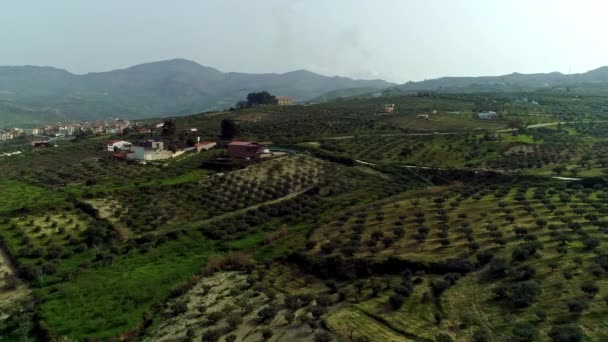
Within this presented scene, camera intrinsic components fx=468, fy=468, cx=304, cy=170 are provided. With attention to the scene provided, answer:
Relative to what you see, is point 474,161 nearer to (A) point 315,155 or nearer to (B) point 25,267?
(A) point 315,155

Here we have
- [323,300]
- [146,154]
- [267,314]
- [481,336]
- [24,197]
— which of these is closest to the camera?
[481,336]

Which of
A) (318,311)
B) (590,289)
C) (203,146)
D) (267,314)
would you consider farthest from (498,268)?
(203,146)

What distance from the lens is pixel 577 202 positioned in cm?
4172

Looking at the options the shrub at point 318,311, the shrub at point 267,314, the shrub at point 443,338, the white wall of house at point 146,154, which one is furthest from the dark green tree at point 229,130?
the shrub at point 443,338

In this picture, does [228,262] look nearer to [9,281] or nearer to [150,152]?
[9,281]

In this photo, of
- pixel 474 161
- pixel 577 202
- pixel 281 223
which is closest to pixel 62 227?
pixel 281 223

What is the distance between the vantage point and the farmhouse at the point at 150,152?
74.4 metres

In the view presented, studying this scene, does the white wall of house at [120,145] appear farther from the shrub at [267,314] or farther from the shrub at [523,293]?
the shrub at [523,293]

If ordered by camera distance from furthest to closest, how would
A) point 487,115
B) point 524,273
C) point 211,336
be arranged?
point 487,115 → point 524,273 → point 211,336

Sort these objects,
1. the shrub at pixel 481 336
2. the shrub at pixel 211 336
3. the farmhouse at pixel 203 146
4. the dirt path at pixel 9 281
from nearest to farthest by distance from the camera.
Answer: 1. the shrub at pixel 481 336
2. the shrub at pixel 211 336
3. the dirt path at pixel 9 281
4. the farmhouse at pixel 203 146

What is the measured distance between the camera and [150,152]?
2933 inches

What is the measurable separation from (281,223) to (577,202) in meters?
27.2

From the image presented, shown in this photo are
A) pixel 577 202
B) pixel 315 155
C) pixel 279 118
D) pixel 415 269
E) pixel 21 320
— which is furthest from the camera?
pixel 279 118

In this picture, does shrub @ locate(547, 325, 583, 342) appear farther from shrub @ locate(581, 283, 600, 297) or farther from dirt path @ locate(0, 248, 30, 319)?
dirt path @ locate(0, 248, 30, 319)
